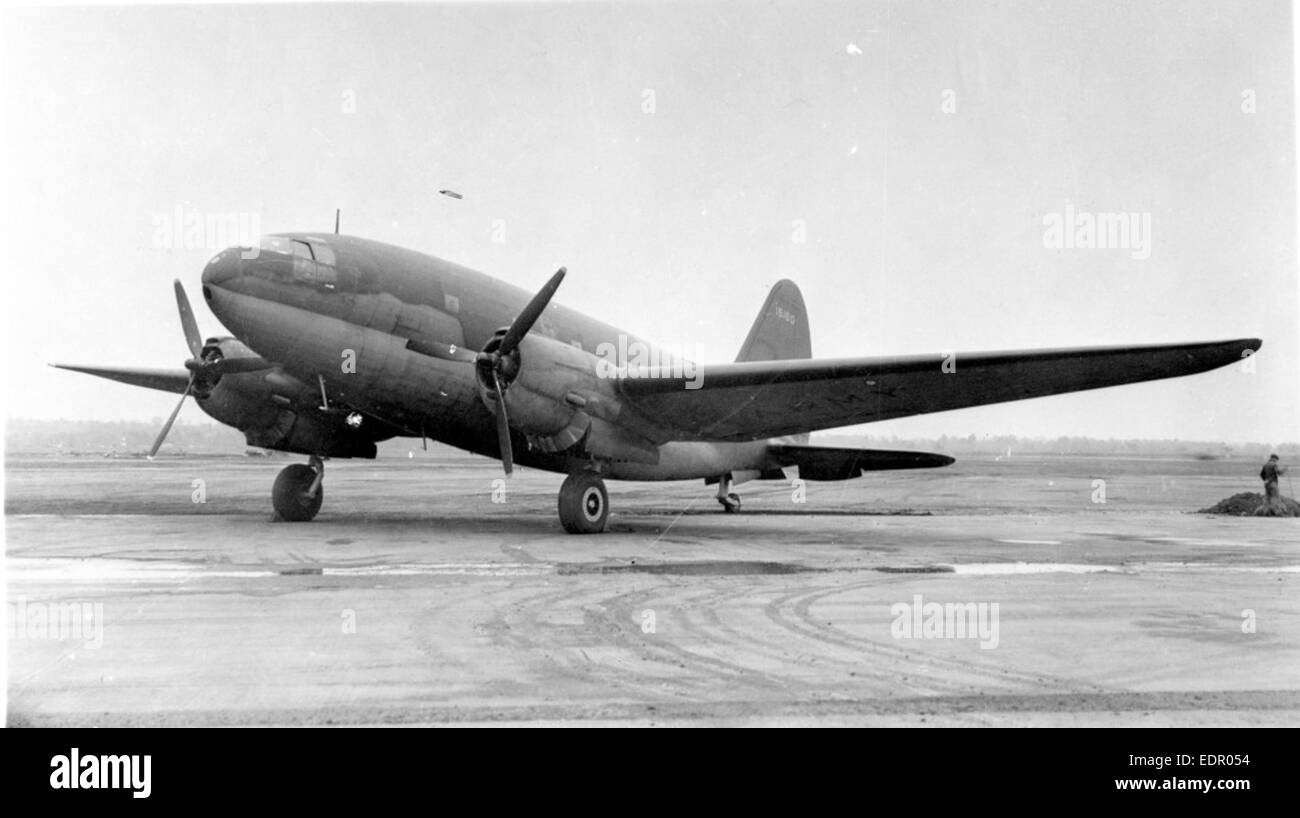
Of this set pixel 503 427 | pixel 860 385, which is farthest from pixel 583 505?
pixel 860 385

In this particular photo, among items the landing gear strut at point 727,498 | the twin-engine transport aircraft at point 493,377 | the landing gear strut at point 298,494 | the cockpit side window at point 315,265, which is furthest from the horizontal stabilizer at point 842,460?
the cockpit side window at point 315,265

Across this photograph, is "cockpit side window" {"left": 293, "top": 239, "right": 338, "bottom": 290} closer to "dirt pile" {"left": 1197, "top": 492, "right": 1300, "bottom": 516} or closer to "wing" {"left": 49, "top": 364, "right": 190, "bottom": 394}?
"wing" {"left": 49, "top": 364, "right": 190, "bottom": 394}

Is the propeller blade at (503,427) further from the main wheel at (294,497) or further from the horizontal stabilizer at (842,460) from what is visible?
the horizontal stabilizer at (842,460)

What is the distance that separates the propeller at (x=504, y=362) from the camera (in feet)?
49.1

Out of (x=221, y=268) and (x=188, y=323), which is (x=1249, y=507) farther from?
(x=188, y=323)

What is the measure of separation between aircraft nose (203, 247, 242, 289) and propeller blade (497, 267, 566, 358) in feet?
13.1

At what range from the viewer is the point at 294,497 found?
18.0 m

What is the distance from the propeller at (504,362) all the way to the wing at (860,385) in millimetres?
2359

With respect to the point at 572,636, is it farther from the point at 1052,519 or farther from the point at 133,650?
the point at 1052,519

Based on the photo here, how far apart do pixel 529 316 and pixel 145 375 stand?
11.2 meters

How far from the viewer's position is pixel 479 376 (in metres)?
15.2

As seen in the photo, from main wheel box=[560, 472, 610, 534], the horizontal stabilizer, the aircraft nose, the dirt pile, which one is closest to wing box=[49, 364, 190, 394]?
the aircraft nose

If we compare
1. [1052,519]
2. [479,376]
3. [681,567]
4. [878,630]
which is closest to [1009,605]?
[878,630]
